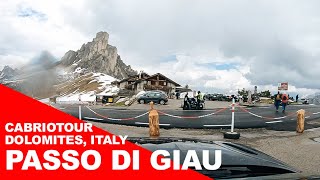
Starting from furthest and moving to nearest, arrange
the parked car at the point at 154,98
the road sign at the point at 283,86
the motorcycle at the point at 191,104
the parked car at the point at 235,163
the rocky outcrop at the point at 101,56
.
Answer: the rocky outcrop at the point at 101,56
the parked car at the point at 154,98
the road sign at the point at 283,86
the motorcycle at the point at 191,104
the parked car at the point at 235,163

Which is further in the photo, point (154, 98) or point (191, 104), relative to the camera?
point (154, 98)

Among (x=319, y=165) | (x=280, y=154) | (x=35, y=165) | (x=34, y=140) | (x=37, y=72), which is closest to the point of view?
(x=35, y=165)

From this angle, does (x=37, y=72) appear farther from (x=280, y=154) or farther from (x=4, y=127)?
(x=4, y=127)

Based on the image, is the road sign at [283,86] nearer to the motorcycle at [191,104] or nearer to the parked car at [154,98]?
the motorcycle at [191,104]

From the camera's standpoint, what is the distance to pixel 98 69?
125 metres

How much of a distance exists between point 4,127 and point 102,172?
3.63 ft

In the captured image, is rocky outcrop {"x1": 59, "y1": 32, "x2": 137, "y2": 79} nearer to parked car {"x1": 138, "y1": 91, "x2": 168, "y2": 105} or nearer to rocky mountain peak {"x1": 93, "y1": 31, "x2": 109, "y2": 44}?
rocky mountain peak {"x1": 93, "y1": 31, "x2": 109, "y2": 44}

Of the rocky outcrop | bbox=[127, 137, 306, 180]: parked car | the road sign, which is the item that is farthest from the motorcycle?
the rocky outcrop

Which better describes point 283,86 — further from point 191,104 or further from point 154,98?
point 154,98

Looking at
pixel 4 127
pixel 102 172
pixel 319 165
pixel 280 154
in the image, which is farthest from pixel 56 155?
pixel 280 154

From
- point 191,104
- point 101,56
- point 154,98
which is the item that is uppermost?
point 101,56

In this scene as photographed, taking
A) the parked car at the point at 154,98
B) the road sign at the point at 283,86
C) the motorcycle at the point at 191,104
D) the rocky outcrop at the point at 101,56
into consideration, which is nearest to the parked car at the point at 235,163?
the motorcycle at the point at 191,104

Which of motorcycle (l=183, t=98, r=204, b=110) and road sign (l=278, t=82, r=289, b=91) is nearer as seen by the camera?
motorcycle (l=183, t=98, r=204, b=110)

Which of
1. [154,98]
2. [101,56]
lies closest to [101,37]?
[101,56]
